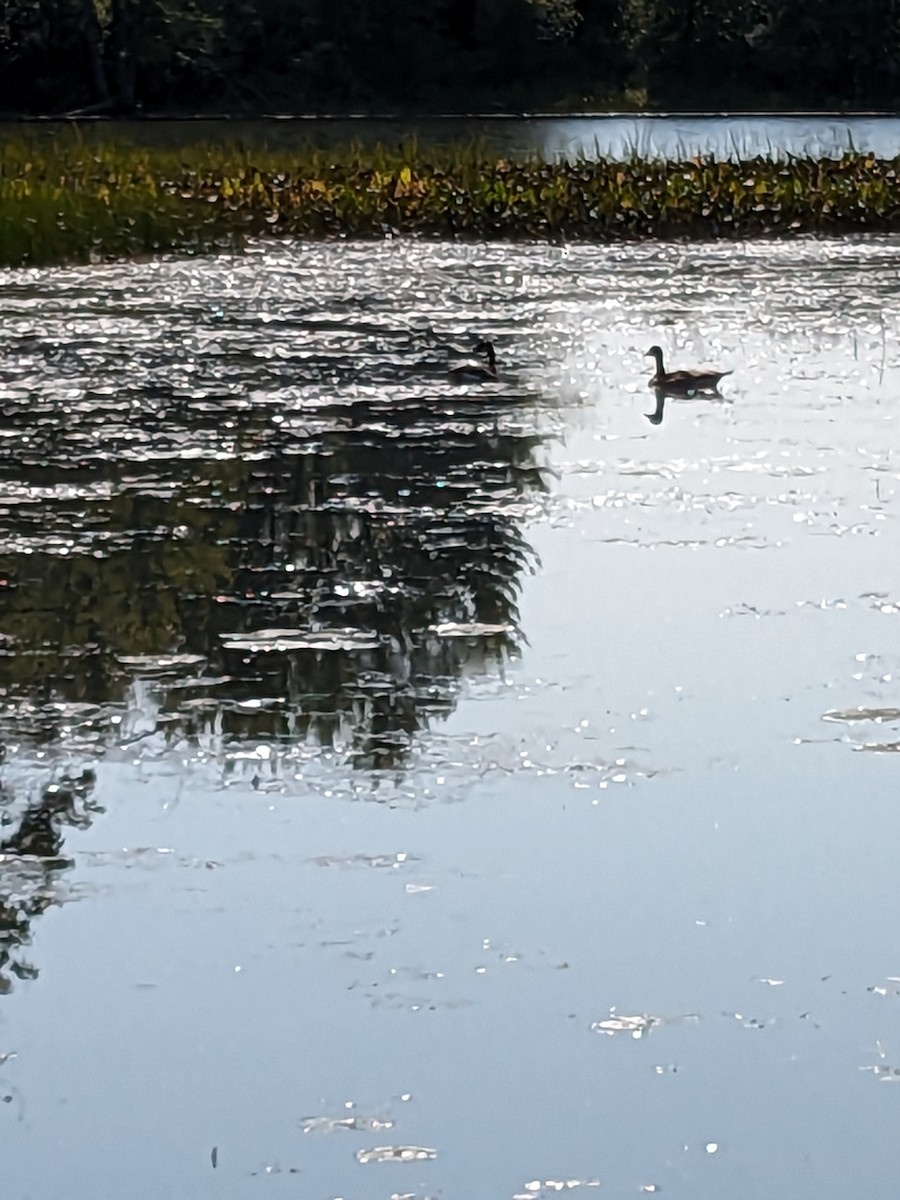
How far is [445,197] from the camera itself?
18.8 m

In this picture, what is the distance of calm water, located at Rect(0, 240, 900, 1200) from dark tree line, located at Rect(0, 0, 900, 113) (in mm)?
38141

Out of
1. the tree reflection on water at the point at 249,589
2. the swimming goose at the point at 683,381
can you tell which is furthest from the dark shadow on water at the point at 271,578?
the swimming goose at the point at 683,381

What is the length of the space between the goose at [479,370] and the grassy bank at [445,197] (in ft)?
21.7

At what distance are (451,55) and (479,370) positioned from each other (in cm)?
4103

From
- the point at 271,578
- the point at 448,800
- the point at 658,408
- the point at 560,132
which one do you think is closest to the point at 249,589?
the point at 271,578

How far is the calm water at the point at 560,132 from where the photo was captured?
1288 inches

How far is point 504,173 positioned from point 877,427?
11317 mm

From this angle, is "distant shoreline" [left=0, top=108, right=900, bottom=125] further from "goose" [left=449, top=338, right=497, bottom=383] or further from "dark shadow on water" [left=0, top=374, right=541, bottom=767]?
"dark shadow on water" [left=0, top=374, right=541, bottom=767]

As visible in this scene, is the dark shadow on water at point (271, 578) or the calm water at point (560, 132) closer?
the dark shadow on water at point (271, 578)

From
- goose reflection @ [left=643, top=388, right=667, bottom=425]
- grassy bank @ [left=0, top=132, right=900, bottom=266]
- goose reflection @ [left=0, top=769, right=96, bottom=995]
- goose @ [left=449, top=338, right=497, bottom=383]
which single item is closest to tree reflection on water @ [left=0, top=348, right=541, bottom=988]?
goose reflection @ [left=0, top=769, right=96, bottom=995]

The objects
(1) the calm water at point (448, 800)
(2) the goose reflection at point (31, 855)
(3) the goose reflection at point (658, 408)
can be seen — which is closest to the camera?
(1) the calm water at point (448, 800)

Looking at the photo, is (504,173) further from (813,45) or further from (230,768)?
(813,45)

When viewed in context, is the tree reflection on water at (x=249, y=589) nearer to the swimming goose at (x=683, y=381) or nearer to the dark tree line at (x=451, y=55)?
the swimming goose at (x=683, y=381)

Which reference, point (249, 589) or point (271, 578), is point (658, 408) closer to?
point (271, 578)
